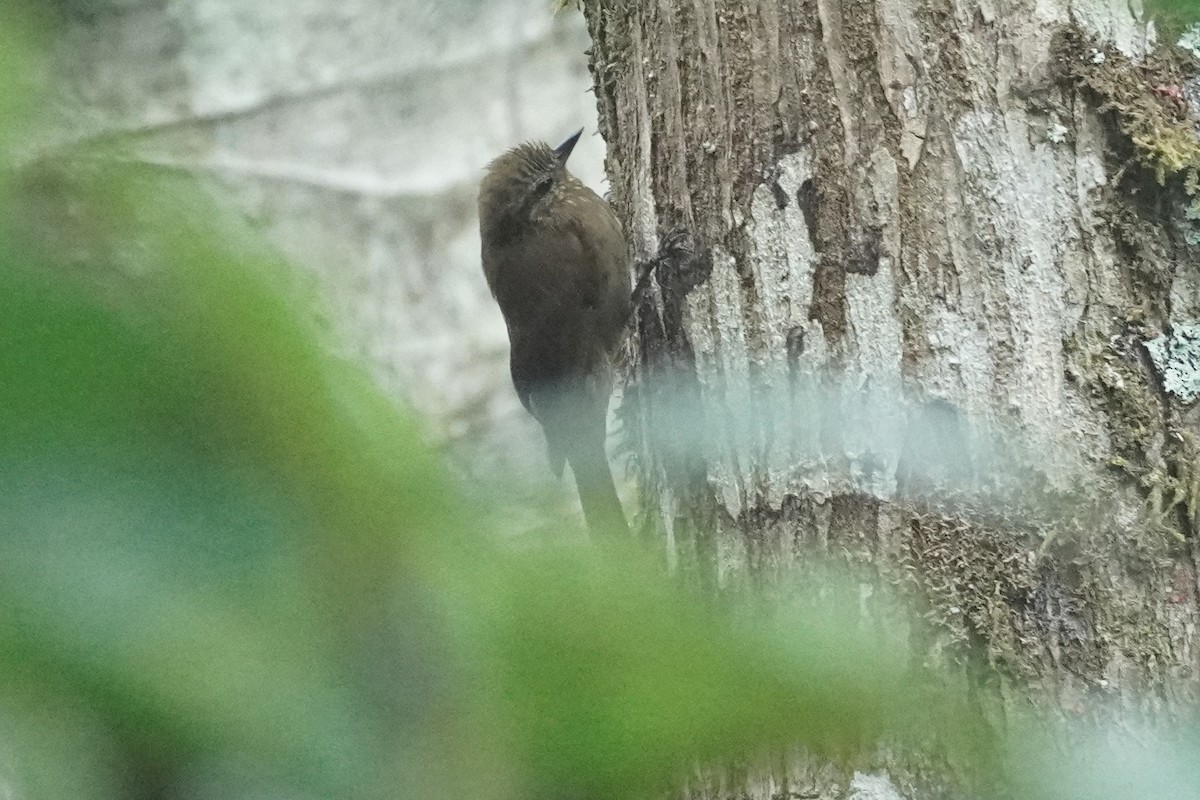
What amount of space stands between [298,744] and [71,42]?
10.7 inches

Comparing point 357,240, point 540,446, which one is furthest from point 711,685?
point 357,240

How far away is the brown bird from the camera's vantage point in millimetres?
3402

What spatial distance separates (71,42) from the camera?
1.47 ft

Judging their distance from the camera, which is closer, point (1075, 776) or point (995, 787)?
point (1075, 776)

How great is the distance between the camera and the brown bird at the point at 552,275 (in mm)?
3402

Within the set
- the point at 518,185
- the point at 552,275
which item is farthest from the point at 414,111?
the point at 552,275

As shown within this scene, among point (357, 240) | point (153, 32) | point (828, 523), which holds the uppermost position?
point (153, 32)

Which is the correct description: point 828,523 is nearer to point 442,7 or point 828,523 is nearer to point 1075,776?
point 1075,776

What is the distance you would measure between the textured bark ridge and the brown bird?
110 cm

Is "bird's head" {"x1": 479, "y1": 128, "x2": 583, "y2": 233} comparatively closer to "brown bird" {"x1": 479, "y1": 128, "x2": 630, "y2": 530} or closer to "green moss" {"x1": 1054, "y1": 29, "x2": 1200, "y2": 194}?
"brown bird" {"x1": 479, "y1": 128, "x2": 630, "y2": 530}

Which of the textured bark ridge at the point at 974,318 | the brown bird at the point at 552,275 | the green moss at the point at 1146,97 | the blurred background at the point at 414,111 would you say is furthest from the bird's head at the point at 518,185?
the green moss at the point at 1146,97

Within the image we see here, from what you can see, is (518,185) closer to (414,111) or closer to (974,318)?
(414,111)

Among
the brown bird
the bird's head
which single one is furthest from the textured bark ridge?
the bird's head

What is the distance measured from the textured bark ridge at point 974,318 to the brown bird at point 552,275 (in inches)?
43.3
